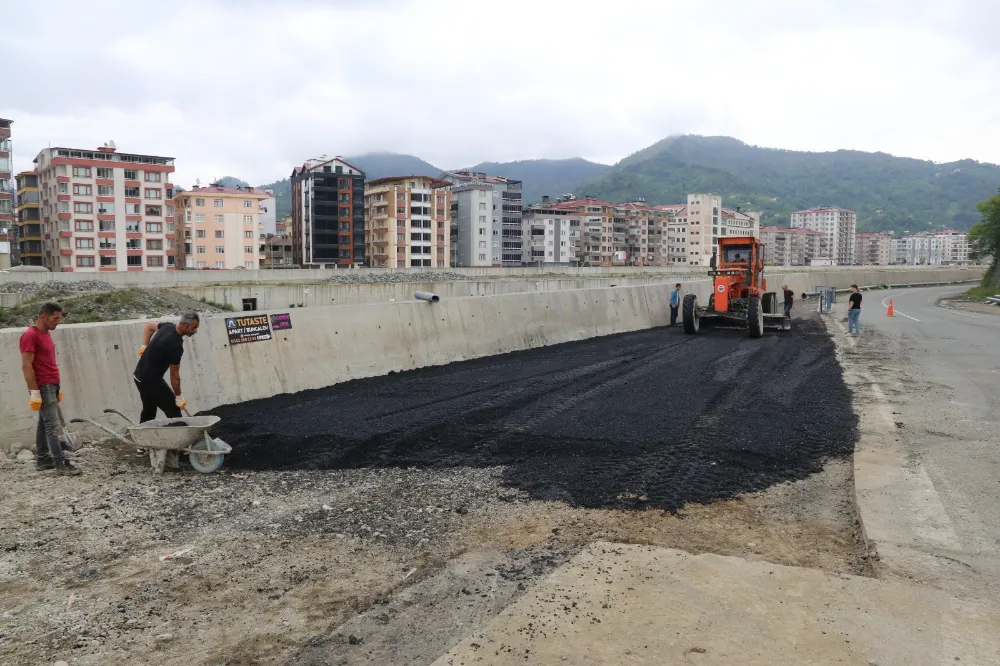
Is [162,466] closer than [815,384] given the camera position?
Yes

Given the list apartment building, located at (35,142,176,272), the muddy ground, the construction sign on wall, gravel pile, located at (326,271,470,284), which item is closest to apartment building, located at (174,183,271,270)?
apartment building, located at (35,142,176,272)

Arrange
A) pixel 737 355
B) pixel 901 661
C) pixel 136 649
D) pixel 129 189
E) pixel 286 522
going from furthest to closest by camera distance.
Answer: pixel 129 189 → pixel 737 355 → pixel 286 522 → pixel 136 649 → pixel 901 661

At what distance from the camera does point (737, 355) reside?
15.9 meters

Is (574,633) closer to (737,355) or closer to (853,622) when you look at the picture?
(853,622)

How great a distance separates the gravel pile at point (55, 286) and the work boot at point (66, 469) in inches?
1441

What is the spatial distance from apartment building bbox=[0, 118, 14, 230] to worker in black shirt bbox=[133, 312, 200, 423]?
73887 mm

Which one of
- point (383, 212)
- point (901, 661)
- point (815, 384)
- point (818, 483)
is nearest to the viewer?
point (901, 661)

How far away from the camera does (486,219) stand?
112438 millimetres

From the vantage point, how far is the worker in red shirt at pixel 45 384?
269 inches

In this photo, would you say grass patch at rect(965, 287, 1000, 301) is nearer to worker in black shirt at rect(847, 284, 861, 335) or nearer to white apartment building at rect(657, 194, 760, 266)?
worker in black shirt at rect(847, 284, 861, 335)

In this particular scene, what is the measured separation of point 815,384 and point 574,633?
9.73 m

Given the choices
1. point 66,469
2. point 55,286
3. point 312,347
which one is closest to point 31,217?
point 55,286

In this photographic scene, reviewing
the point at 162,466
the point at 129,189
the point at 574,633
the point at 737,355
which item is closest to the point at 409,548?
the point at 574,633

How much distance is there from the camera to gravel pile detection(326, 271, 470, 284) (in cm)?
6006
